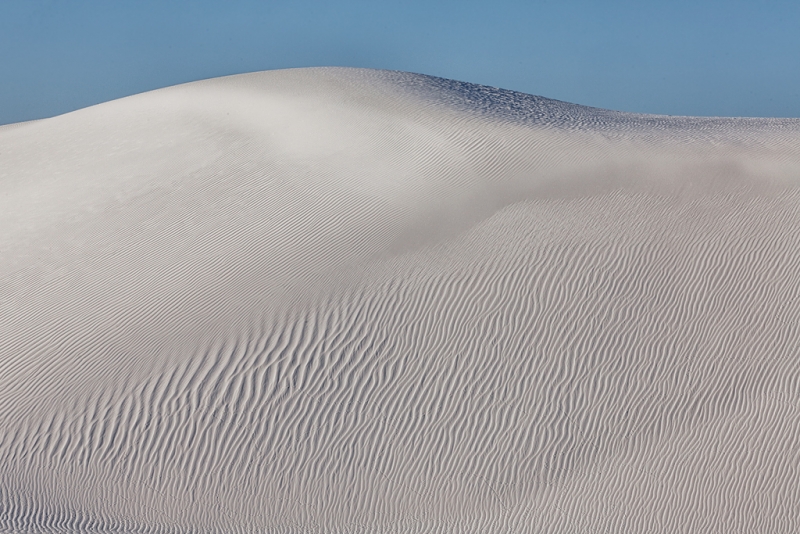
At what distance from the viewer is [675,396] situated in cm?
832

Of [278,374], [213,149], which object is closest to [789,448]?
[278,374]

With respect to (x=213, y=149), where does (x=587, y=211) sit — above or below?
above

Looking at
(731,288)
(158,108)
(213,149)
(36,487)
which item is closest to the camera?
(36,487)

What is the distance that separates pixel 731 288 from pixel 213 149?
861 centimetres

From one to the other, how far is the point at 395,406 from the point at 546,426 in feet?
5.79

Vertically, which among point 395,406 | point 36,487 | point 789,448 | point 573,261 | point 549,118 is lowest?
point 36,487

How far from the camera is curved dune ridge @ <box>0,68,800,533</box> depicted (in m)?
7.53

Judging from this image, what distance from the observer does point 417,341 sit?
8.56 metres

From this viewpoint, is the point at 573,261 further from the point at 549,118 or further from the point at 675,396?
the point at 549,118

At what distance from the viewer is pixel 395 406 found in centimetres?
812

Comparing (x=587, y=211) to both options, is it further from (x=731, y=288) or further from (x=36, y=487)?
(x=36, y=487)

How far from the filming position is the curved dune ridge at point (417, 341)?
7.53 metres

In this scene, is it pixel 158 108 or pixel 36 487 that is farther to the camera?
pixel 158 108

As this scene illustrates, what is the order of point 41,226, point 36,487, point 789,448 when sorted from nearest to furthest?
point 36,487
point 789,448
point 41,226
